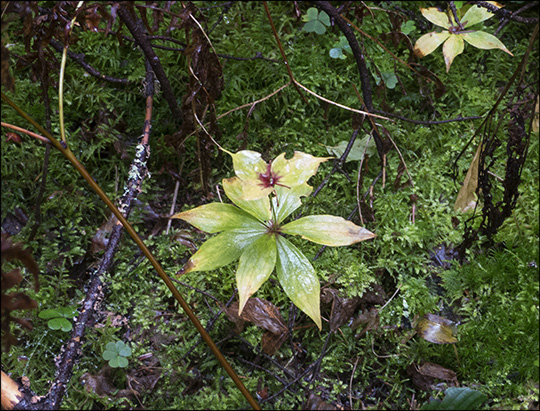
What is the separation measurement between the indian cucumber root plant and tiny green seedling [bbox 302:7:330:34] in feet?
0.11

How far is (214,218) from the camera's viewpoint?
5.65 ft

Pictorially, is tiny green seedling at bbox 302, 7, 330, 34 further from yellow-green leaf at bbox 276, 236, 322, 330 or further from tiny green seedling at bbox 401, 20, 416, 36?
yellow-green leaf at bbox 276, 236, 322, 330

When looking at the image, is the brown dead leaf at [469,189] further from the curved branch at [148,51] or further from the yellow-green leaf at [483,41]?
the curved branch at [148,51]

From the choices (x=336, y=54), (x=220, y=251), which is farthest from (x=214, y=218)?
(x=336, y=54)

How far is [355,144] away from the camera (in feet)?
8.48

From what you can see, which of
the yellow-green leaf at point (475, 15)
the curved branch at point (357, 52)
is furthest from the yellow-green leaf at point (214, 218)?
the yellow-green leaf at point (475, 15)

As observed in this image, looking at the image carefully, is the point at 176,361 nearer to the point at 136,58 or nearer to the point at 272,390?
the point at 272,390

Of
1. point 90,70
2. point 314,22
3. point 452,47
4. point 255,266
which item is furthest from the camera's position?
point 314,22

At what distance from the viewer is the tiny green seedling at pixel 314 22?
2.69 metres

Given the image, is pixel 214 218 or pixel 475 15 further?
pixel 475 15

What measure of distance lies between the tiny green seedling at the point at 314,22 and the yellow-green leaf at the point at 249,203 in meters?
1.47

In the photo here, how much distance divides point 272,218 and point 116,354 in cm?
107

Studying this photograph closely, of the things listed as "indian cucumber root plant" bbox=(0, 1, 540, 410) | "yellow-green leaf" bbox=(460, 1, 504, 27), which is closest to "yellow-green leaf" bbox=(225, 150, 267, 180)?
"indian cucumber root plant" bbox=(0, 1, 540, 410)

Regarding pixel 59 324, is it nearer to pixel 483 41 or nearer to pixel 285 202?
pixel 285 202
